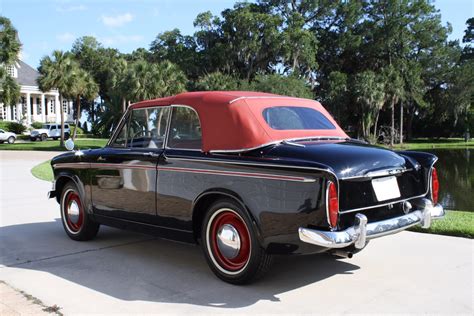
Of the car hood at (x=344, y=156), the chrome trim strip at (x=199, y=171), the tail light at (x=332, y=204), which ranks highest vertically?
the car hood at (x=344, y=156)

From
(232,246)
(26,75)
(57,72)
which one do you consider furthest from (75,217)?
(26,75)

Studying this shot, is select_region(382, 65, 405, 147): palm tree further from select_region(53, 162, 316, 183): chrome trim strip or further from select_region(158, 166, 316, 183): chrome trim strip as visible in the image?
select_region(158, 166, 316, 183): chrome trim strip

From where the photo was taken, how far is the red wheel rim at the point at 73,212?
6.16m

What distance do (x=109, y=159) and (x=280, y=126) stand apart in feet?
6.97

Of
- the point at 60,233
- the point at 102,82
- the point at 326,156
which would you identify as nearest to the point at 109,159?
the point at 60,233

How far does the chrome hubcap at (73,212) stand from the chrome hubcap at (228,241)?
8.60ft

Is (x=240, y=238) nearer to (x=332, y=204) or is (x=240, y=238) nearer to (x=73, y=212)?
(x=332, y=204)

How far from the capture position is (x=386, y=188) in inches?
166

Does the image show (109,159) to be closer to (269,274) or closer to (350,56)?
(269,274)

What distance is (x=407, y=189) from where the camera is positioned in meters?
4.48

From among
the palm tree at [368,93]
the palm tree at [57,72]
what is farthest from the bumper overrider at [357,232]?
the palm tree at [368,93]

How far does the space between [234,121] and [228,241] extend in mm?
1131

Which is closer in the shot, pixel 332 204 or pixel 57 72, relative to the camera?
pixel 332 204

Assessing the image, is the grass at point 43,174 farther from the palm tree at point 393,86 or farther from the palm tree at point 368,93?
the palm tree at point 393,86
